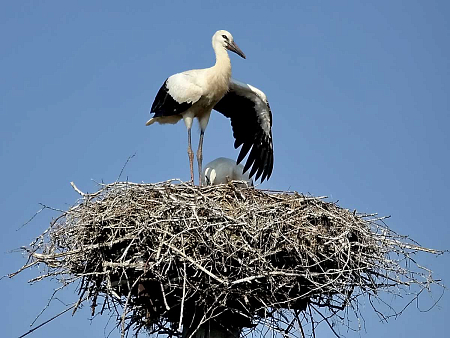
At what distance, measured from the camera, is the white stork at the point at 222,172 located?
8812 millimetres

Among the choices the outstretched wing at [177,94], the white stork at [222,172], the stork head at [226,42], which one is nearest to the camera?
the white stork at [222,172]

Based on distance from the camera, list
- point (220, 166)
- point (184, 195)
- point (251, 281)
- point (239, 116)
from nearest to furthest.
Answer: point (251, 281) < point (184, 195) < point (220, 166) < point (239, 116)

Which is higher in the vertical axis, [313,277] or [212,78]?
[212,78]

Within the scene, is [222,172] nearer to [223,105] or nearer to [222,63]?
[222,63]

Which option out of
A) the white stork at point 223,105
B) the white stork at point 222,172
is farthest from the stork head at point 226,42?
the white stork at point 222,172

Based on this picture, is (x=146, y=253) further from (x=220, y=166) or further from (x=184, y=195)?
(x=220, y=166)

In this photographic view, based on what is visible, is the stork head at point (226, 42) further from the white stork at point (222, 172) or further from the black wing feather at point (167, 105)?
the white stork at point (222, 172)

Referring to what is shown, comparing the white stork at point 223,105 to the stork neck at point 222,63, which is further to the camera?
the stork neck at point 222,63

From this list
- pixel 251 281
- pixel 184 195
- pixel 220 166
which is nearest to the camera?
pixel 251 281

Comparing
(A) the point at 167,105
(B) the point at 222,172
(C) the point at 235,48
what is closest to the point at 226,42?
(C) the point at 235,48

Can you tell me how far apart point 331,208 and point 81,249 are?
2004 millimetres

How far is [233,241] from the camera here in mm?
6559

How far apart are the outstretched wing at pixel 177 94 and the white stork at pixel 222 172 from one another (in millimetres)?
637

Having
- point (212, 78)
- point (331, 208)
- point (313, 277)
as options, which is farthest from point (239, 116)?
point (313, 277)
